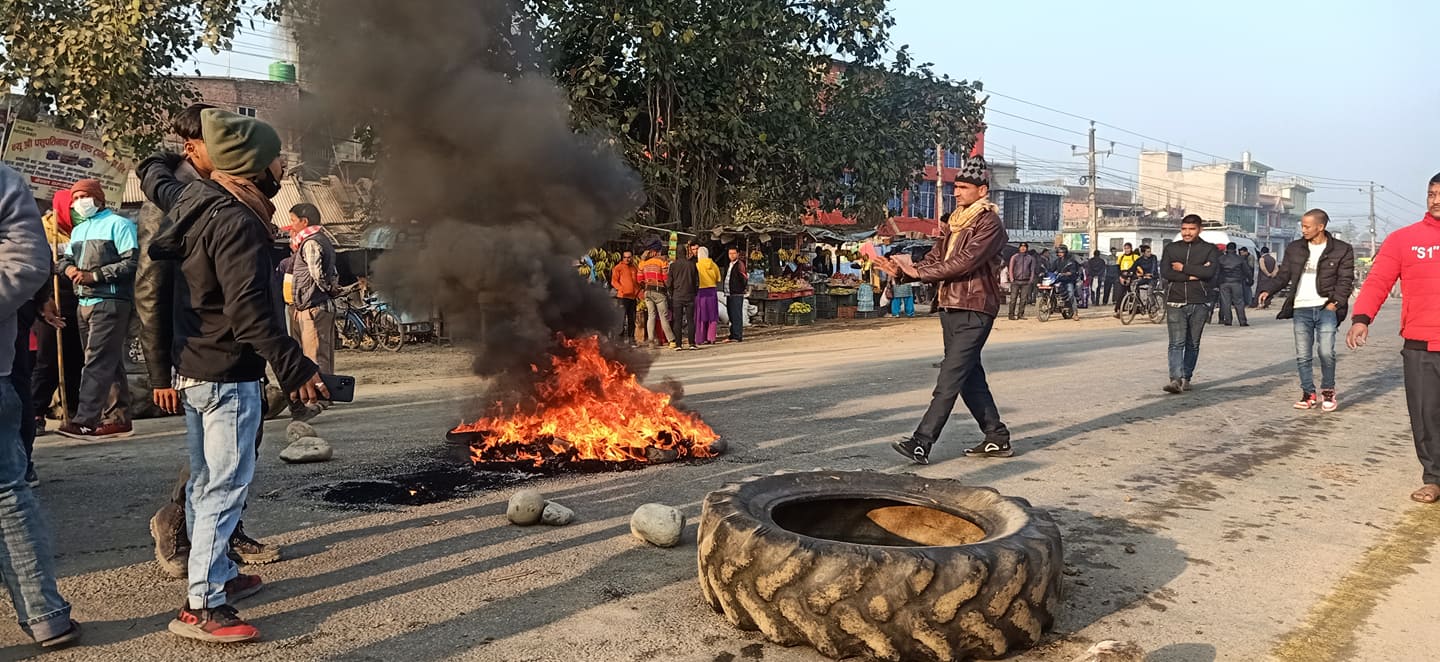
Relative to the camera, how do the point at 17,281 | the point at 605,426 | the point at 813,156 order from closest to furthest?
the point at 17,281 < the point at 605,426 < the point at 813,156

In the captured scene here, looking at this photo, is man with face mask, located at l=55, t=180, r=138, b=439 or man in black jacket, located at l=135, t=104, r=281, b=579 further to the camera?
man with face mask, located at l=55, t=180, r=138, b=439

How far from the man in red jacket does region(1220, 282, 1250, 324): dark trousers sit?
48.6 ft

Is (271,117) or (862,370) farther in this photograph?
(862,370)

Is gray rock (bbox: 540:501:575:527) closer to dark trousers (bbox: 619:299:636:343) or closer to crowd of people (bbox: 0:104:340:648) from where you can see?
crowd of people (bbox: 0:104:340:648)

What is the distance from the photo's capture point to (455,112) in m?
7.99

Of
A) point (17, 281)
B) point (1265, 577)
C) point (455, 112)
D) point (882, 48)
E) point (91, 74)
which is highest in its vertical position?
point (882, 48)

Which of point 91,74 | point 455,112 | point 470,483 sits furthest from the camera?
point 91,74

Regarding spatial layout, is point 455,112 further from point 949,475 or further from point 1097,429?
point 1097,429

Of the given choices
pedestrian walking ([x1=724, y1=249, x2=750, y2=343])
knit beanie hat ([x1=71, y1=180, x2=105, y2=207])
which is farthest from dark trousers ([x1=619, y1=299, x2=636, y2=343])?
knit beanie hat ([x1=71, y1=180, x2=105, y2=207])

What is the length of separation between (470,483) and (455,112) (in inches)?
152

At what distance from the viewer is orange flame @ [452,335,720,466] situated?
615cm

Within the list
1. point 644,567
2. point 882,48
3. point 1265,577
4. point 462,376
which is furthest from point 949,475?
point 882,48

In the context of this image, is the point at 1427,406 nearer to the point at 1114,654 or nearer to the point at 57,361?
the point at 1114,654

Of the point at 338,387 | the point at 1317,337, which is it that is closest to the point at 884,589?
the point at 338,387
